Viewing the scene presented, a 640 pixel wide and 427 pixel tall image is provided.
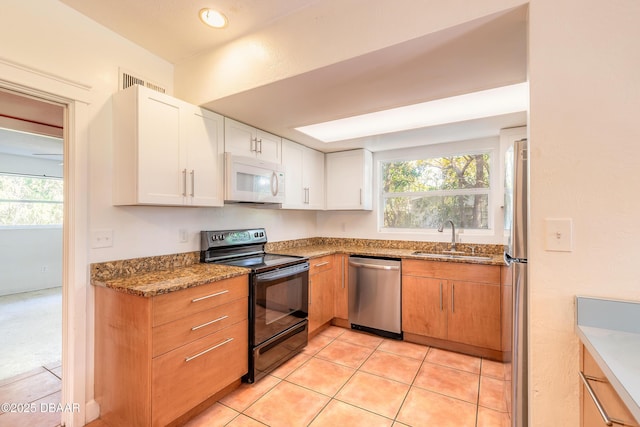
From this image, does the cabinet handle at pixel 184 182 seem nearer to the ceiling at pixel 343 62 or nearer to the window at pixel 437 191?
the ceiling at pixel 343 62

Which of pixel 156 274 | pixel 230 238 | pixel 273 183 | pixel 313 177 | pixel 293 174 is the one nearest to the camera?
pixel 156 274

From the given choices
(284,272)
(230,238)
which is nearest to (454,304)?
(284,272)

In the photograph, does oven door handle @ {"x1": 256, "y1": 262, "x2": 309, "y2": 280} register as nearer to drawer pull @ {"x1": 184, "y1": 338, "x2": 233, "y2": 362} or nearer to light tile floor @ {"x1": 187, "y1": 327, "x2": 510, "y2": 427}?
drawer pull @ {"x1": 184, "y1": 338, "x2": 233, "y2": 362}

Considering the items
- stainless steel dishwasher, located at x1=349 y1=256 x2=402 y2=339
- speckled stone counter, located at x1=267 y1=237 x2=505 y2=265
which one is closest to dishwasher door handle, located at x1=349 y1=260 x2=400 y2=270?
stainless steel dishwasher, located at x1=349 y1=256 x2=402 y2=339

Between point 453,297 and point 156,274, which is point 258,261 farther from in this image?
point 453,297

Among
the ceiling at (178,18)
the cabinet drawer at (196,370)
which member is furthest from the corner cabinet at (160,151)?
the cabinet drawer at (196,370)

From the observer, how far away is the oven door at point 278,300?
2.21 m

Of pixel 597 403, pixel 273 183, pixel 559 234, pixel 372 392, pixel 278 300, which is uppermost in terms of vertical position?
pixel 273 183

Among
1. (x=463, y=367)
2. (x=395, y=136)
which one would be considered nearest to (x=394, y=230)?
(x=395, y=136)

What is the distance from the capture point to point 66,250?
1.80 m

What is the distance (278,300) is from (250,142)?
1449 millimetres

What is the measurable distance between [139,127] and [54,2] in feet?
2.65

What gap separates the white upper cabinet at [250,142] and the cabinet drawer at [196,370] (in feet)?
4.80

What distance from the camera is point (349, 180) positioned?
3684 mm
